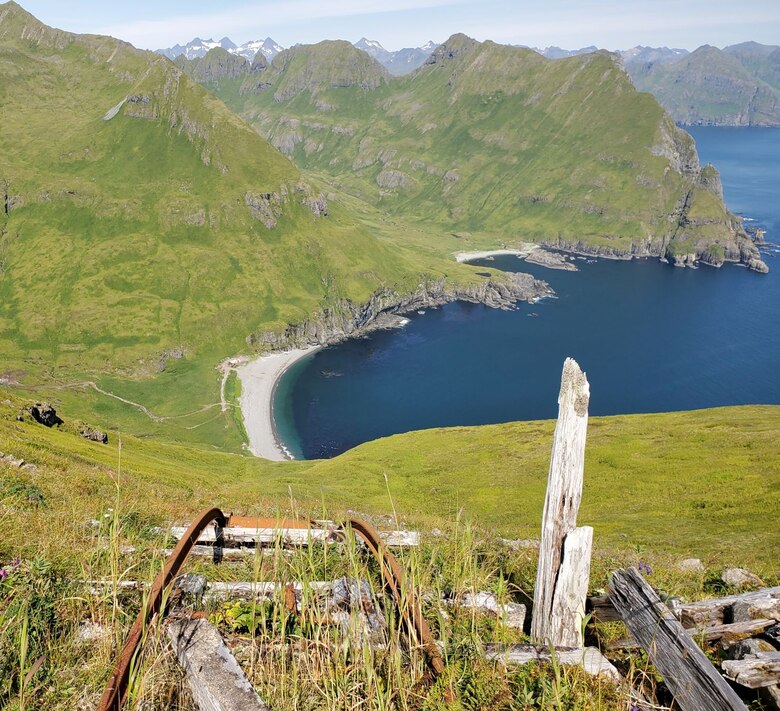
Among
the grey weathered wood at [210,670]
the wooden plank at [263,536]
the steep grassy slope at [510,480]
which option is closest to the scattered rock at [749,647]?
the wooden plank at [263,536]

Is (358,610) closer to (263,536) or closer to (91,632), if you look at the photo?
(91,632)

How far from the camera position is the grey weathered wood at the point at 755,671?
7527mm

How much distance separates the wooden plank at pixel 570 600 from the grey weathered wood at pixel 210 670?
5.28 metres

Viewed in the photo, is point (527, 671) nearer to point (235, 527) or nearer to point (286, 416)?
point (235, 527)

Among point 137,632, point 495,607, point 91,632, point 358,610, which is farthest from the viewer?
point 495,607

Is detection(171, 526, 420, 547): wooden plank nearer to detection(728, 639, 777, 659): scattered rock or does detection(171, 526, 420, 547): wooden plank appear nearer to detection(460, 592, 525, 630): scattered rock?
detection(460, 592, 525, 630): scattered rock

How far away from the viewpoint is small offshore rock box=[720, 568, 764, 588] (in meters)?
15.5

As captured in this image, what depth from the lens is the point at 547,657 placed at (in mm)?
7660

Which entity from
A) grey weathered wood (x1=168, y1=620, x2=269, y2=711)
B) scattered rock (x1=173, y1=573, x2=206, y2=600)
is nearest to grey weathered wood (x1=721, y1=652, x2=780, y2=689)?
grey weathered wood (x1=168, y1=620, x2=269, y2=711)

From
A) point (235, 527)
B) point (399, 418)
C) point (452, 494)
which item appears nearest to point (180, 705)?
point (235, 527)

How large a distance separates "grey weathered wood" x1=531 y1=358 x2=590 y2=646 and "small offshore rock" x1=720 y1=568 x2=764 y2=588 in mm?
9471

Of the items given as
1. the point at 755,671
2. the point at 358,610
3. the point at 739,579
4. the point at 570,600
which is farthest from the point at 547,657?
the point at 739,579

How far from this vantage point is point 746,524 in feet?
134

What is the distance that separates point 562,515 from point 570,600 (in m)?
1.38
